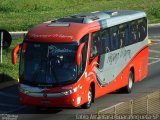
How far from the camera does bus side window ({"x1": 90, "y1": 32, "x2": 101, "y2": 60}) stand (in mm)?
24766

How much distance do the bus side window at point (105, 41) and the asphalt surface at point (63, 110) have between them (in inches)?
80.0

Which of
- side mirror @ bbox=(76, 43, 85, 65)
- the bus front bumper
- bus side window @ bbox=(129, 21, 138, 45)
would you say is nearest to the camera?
side mirror @ bbox=(76, 43, 85, 65)

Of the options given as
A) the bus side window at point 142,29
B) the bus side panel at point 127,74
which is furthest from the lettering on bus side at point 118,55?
the bus side window at point 142,29

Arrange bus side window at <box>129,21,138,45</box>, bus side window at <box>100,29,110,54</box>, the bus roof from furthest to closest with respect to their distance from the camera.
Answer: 1. bus side window at <box>129,21,138,45</box>
2. bus side window at <box>100,29,110,54</box>
3. the bus roof

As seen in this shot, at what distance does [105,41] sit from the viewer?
1034 inches

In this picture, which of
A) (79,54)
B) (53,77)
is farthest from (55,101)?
(79,54)

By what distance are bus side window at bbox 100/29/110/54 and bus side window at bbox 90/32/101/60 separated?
46cm

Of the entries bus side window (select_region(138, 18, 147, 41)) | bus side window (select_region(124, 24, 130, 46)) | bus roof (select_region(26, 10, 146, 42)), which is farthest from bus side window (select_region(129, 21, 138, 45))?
bus roof (select_region(26, 10, 146, 42))

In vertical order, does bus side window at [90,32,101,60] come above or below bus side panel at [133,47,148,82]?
above

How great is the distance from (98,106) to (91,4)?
41318 mm

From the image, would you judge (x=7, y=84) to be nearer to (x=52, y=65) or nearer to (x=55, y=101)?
(x=52, y=65)

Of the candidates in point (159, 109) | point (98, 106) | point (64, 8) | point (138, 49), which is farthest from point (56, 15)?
point (159, 109)

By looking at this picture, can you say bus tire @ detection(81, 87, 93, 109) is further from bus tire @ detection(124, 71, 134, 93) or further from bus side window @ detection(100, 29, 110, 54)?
bus tire @ detection(124, 71, 134, 93)

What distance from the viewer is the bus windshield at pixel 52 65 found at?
76.9 feet
